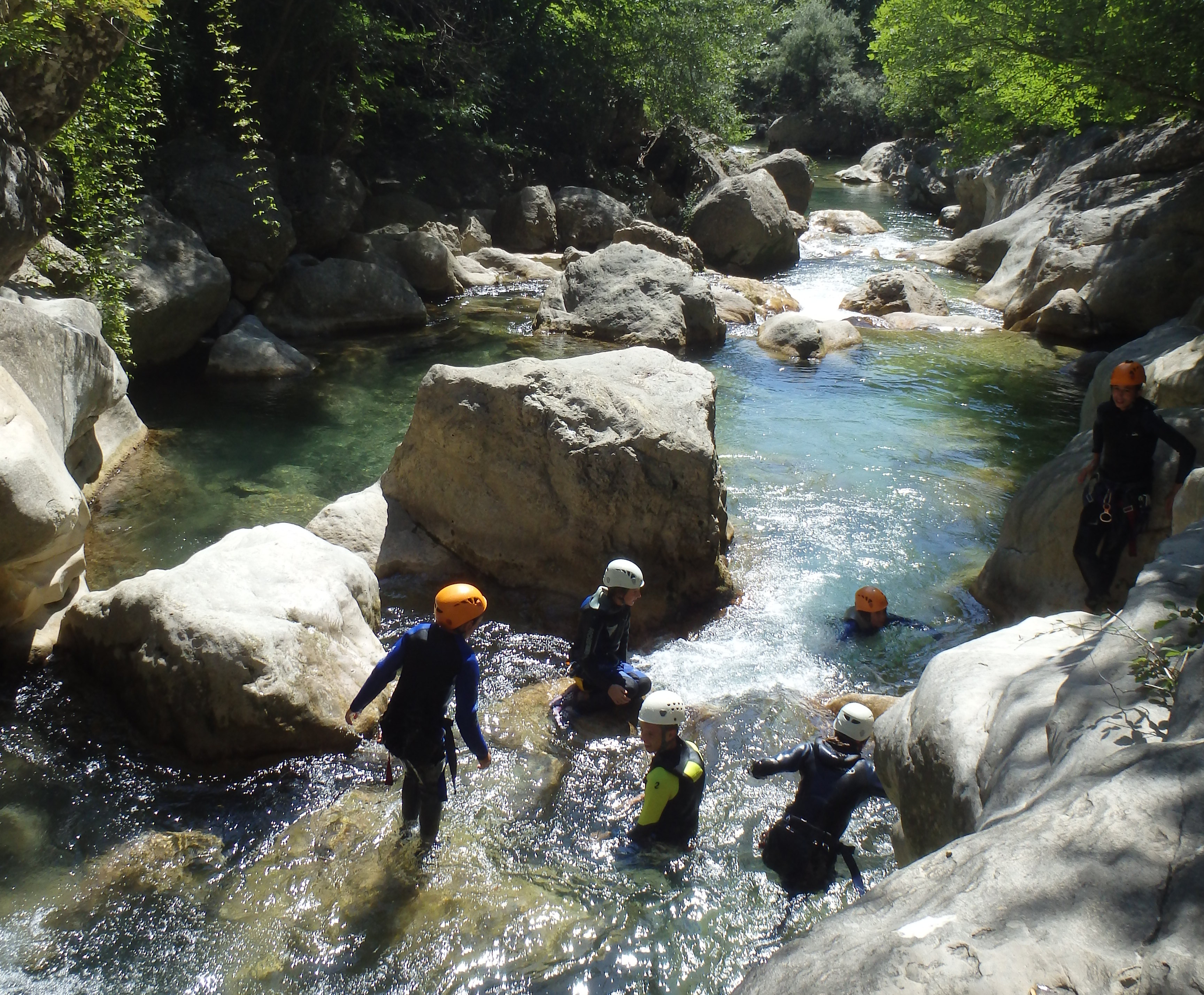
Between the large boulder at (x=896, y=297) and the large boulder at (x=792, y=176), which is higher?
the large boulder at (x=792, y=176)

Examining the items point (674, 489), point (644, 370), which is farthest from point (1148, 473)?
point (644, 370)

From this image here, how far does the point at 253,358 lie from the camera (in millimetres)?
13578

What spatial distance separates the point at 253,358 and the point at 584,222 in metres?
11.7

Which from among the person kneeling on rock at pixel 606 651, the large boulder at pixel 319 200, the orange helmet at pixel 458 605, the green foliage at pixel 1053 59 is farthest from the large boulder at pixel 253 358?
the green foliage at pixel 1053 59

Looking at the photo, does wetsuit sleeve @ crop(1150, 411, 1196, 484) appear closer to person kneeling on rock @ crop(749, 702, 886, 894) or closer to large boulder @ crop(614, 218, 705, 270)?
person kneeling on rock @ crop(749, 702, 886, 894)

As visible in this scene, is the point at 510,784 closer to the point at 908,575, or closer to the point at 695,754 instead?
the point at 695,754

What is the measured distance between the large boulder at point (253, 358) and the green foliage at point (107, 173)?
5.14 ft

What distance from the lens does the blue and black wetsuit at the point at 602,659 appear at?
6.33 meters

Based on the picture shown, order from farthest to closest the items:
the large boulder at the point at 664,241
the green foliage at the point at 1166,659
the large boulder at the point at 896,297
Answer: the large boulder at the point at 664,241 → the large boulder at the point at 896,297 → the green foliage at the point at 1166,659

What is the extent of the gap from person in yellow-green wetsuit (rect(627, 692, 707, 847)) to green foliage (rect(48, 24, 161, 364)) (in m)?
9.21

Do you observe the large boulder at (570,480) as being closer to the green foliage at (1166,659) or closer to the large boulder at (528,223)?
the green foliage at (1166,659)

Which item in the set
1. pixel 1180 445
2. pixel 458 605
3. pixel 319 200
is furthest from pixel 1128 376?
pixel 319 200

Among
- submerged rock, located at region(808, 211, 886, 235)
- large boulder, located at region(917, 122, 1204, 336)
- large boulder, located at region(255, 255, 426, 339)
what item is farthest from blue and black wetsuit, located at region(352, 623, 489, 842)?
submerged rock, located at region(808, 211, 886, 235)

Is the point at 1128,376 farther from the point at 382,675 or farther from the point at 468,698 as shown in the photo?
the point at 382,675
